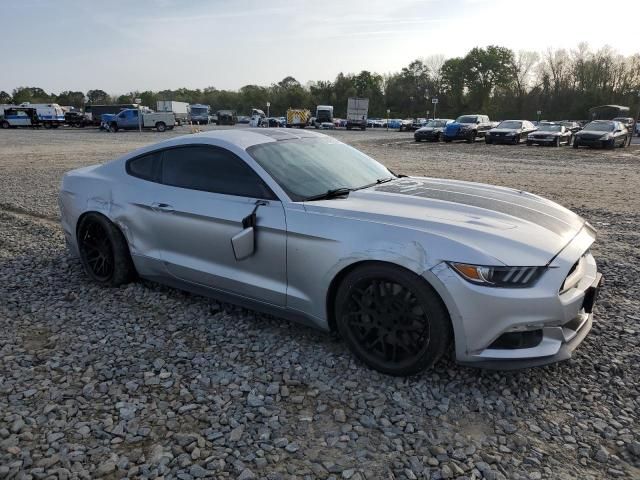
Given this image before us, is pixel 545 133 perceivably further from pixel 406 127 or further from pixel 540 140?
pixel 406 127

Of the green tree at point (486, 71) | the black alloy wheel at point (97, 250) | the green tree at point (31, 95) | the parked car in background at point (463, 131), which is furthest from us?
the green tree at point (31, 95)

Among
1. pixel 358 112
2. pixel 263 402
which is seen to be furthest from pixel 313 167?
pixel 358 112

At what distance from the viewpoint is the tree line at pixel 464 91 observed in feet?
214

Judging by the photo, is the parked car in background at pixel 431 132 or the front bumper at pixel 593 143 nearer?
the front bumper at pixel 593 143

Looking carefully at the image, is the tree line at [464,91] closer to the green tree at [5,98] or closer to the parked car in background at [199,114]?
the green tree at [5,98]

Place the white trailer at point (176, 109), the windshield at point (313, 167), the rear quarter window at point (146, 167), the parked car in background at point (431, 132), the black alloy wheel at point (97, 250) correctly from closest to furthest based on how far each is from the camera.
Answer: the windshield at point (313, 167) < the rear quarter window at point (146, 167) < the black alloy wheel at point (97, 250) < the parked car in background at point (431, 132) < the white trailer at point (176, 109)

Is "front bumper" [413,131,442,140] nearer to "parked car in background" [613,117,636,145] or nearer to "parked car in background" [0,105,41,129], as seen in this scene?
"parked car in background" [613,117,636,145]

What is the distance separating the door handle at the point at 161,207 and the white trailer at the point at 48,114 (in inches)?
2108

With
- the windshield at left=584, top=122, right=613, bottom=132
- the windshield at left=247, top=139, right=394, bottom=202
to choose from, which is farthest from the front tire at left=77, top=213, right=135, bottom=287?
the windshield at left=584, top=122, right=613, bottom=132

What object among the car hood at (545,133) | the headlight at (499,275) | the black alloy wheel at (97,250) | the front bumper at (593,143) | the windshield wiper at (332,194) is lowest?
the black alloy wheel at (97,250)

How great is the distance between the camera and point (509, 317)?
104 inches

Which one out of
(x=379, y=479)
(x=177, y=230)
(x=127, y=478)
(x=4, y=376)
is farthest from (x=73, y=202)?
(x=379, y=479)

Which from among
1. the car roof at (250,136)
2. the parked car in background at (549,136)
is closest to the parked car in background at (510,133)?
the parked car in background at (549,136)

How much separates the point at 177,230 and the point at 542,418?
2.84m
